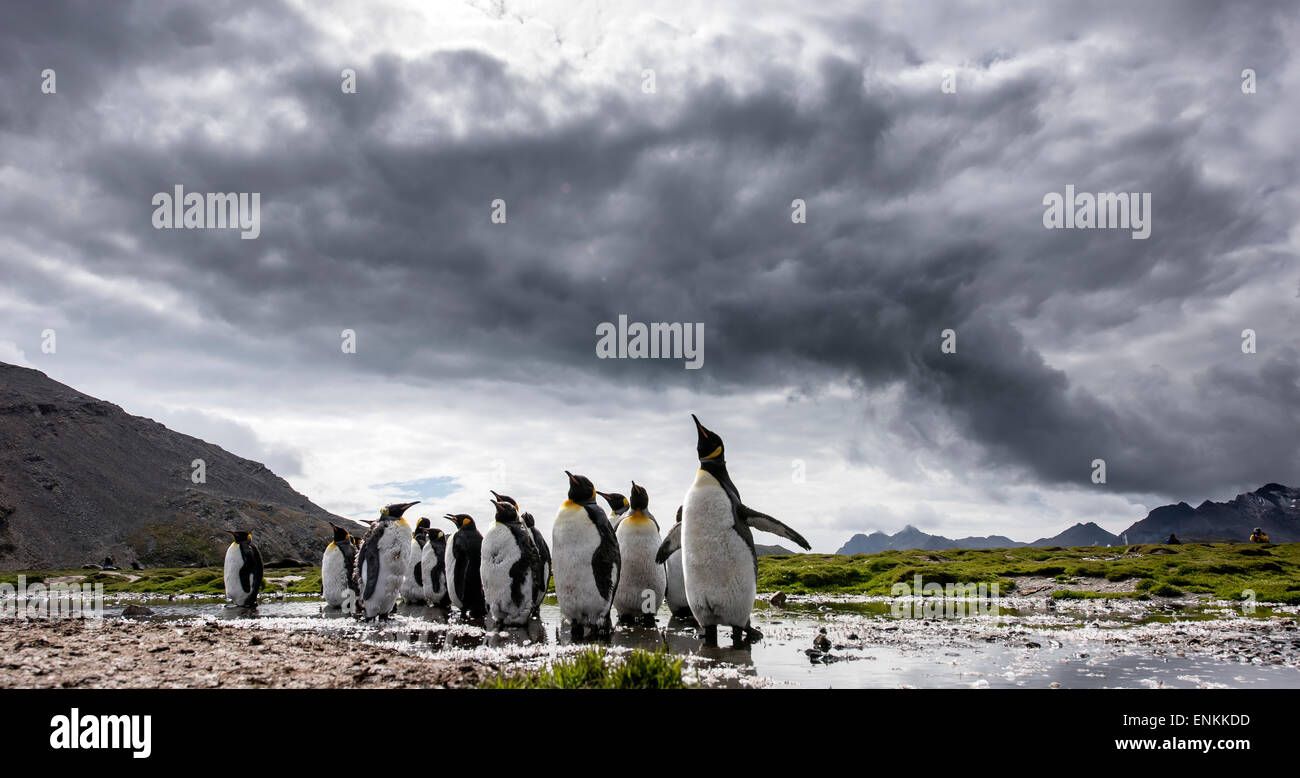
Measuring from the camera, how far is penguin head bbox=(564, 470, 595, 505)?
40.2 ft

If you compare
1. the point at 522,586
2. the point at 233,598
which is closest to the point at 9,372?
the point at 233,598

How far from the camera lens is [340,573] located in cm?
1881

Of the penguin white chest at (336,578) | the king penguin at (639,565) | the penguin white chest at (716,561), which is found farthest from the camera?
the penguin white chest at (336,578)

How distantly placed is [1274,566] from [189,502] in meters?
170

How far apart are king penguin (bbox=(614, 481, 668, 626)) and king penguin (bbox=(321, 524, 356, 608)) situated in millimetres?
8957

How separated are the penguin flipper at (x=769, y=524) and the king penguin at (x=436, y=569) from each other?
36.1 feet

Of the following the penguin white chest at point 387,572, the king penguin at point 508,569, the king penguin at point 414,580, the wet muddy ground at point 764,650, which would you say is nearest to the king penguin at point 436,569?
the king penguin at point 414,580

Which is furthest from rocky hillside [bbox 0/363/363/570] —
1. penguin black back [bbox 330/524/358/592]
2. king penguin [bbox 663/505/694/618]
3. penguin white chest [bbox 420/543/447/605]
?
king penguin [bbox 663/505/694/618]

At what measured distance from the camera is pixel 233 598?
20984 millimetres

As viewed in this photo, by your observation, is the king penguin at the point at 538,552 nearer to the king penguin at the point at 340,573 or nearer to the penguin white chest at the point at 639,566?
the penguin white chest at the point at 639,566

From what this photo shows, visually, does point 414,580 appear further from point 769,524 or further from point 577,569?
point 769,524

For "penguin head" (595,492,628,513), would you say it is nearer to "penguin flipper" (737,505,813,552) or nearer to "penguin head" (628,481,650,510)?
"penguin head" (628,481,650,510)

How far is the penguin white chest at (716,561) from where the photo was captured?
10.8 m
